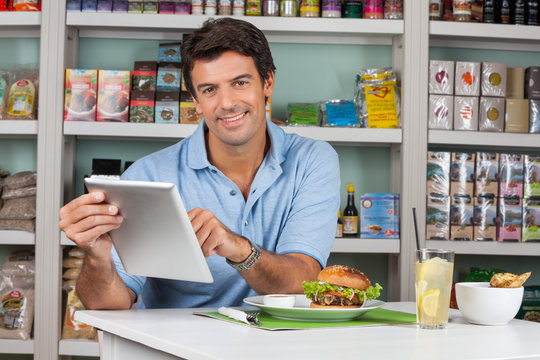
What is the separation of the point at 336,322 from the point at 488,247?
5.71 ft

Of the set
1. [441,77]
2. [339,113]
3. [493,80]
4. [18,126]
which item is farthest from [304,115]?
[18,126]

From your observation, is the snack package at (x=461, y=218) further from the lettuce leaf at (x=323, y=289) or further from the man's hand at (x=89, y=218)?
the man's hand at (x=89, y=218)

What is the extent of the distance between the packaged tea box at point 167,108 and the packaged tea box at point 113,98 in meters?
0.13

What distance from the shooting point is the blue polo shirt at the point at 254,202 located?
169 centimetres

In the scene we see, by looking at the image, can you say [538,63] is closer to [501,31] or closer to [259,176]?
[501,31]

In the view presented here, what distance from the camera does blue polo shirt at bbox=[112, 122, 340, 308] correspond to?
1.69m

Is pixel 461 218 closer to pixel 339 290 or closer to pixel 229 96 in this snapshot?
pixel 229 96

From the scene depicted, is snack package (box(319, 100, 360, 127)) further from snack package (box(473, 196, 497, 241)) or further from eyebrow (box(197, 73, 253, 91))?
eyebrow (box(197, 73, 253, 91))

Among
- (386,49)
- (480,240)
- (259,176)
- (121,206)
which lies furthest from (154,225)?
(386,49)

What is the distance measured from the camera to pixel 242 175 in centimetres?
189

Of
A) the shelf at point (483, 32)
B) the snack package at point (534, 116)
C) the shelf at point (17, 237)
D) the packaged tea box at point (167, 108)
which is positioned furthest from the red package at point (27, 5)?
the snack package at point (534, 116)

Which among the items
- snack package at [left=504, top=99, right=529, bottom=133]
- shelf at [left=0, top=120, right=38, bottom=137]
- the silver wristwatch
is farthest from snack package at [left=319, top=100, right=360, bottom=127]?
the silver wristwatch

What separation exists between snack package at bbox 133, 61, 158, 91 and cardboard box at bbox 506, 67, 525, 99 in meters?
1.51

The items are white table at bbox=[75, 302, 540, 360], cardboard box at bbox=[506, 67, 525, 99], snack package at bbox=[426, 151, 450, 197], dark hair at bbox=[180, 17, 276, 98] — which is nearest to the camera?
white table at bbox=[75, 302, 540, 360]
